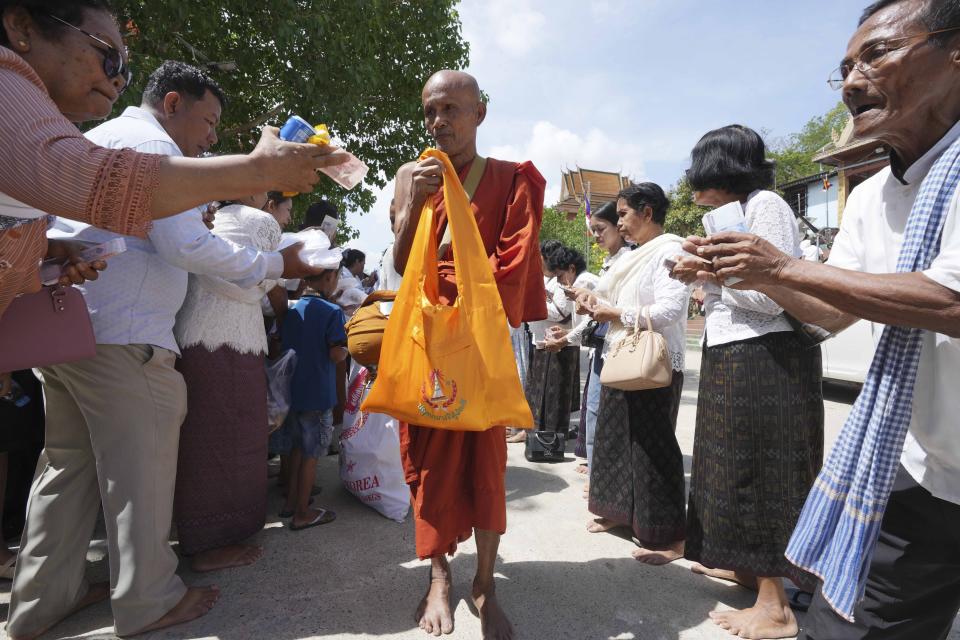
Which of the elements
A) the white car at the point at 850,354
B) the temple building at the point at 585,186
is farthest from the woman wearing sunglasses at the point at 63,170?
the temple building at the point at 585,186

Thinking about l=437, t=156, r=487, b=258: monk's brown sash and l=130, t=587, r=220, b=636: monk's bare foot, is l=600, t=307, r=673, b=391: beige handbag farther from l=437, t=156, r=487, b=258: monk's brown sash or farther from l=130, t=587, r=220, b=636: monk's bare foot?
l=130, t=587, r=220, b=636: monk's bare foot

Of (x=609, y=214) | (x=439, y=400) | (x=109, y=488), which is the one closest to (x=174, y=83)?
(x=109, y=488)

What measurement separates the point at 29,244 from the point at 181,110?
1357 mm

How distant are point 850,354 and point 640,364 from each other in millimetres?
5724

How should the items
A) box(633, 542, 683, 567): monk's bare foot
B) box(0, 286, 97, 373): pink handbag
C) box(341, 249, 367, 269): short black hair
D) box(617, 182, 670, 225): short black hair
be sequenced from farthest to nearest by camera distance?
box(341, 249, 367, 269): short black hair, box(617, 182, 670, 225): short black hair, box(633, 542, 683, 567): monk's bare foot, box(0, 286, 97, 373): pink handbag

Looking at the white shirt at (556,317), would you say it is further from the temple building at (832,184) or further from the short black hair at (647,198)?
the temple building at (832,184)

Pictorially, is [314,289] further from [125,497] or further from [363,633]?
[363,633]

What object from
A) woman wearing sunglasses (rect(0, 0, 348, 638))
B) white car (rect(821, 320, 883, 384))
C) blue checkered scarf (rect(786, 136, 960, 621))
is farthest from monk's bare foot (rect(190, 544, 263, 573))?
white car (rect(821, 320, 883, 384))

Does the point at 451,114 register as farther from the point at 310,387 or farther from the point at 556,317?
the point at 556,317

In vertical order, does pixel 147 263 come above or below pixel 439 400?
above

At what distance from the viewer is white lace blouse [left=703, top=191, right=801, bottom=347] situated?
2.19m

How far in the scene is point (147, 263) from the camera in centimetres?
221

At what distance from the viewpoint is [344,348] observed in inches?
140

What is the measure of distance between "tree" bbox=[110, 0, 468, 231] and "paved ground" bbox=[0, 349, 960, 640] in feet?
13.3
